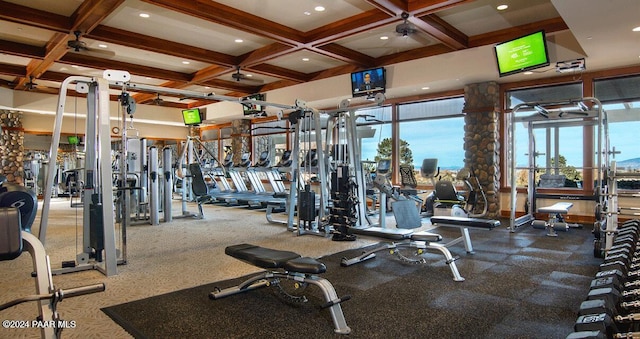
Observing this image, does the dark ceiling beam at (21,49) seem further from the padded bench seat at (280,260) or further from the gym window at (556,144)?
the gym window at (556,144)

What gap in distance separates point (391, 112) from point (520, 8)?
3971 millimetres

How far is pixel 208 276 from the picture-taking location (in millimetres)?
3723

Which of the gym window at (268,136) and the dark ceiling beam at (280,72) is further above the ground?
the dark ceiling beam at (280,72)

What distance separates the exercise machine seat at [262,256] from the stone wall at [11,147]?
1048cm

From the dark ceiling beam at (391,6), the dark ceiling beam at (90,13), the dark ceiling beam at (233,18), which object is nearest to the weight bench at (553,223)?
the dark ceiling beam at (391,6)

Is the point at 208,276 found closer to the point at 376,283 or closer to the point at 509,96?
the point at 376,283

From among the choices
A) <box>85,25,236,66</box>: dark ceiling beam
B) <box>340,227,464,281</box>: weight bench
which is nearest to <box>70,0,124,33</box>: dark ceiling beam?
<box>85,25,236,66</box>: dark ceiling beam

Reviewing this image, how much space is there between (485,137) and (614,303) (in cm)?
593

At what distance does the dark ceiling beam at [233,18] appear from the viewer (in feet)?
16.4

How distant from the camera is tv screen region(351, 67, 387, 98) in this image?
792 cm

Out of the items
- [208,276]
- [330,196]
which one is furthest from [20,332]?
[330,196]

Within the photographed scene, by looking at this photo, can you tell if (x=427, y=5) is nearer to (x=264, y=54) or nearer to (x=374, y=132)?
(x=264, y=54)

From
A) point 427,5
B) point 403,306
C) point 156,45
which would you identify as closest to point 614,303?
point 403,306

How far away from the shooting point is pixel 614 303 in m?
1.86
